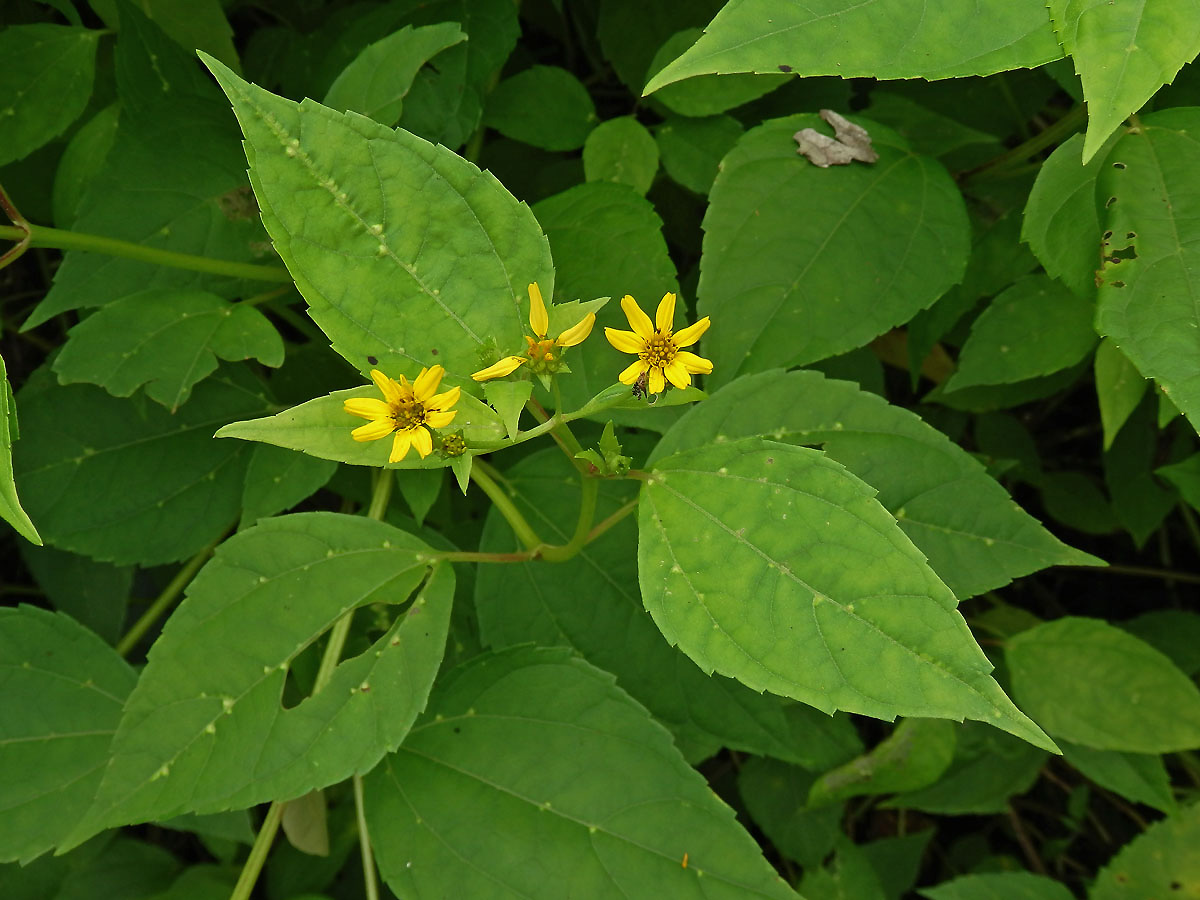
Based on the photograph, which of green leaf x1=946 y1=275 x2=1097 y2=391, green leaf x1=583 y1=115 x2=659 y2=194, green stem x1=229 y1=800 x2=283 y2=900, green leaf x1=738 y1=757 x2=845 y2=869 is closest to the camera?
green stem x1=229 y1=800 x2=283 y2=900

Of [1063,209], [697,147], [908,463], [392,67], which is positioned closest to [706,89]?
[697,147]

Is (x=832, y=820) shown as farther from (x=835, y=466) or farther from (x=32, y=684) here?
(x=32, y=684)

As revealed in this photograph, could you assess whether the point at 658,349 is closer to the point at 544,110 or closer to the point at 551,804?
the point at 551,804

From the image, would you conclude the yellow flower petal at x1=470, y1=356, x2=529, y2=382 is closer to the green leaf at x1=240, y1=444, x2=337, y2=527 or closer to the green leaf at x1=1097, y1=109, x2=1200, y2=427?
the green leaf at x1=240, y1=444, x2=337, y2=527

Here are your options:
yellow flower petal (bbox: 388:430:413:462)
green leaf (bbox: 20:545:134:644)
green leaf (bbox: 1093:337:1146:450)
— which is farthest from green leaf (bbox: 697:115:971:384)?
green leaf (bbox: 20:545:134:644)

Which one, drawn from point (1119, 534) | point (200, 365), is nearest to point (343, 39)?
point (200, 365)

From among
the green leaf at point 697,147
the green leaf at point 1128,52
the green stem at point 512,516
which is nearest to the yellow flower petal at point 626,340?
the green stem at point 512,516

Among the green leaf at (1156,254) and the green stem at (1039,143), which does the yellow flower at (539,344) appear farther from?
the green stem at (1039,143)
